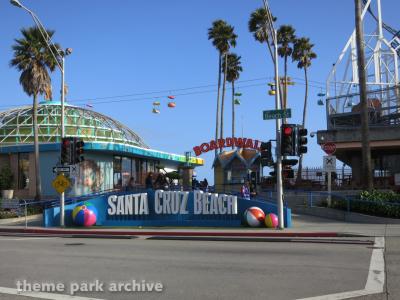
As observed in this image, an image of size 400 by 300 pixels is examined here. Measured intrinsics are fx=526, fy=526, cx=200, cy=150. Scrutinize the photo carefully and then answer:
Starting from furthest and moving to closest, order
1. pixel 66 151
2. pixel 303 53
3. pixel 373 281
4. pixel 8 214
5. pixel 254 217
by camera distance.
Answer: pixel 303 53 < pixel 8 214 < pixel 66 151 < pixel 254 217 < pixel 373 281

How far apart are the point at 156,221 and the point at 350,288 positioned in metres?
17.2

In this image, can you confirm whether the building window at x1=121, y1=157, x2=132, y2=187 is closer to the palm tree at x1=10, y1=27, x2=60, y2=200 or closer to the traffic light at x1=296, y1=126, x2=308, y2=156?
the palm tree at x1=10, y1=27, x2=60, y2=200

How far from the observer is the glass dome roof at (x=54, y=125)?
2058 inches

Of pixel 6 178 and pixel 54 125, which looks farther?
pixel 54 125

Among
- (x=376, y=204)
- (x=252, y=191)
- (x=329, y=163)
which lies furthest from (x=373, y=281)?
(x=252, y=191)

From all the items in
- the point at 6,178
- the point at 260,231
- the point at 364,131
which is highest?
the point at 364,131

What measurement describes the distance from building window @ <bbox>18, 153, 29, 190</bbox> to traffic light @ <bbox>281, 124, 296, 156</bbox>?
2236 centimetres

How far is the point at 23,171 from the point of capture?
37750mm

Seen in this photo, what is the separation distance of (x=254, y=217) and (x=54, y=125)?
36.1 m

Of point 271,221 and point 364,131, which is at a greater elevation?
point 364,131

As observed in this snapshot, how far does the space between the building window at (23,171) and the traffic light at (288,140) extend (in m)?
22.4

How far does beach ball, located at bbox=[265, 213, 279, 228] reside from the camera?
74.1ft

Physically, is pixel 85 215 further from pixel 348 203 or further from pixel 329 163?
pixel 348 203

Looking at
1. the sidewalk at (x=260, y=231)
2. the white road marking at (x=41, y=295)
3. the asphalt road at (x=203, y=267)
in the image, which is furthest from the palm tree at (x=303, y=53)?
the white road marking at (x=41, y=295)
